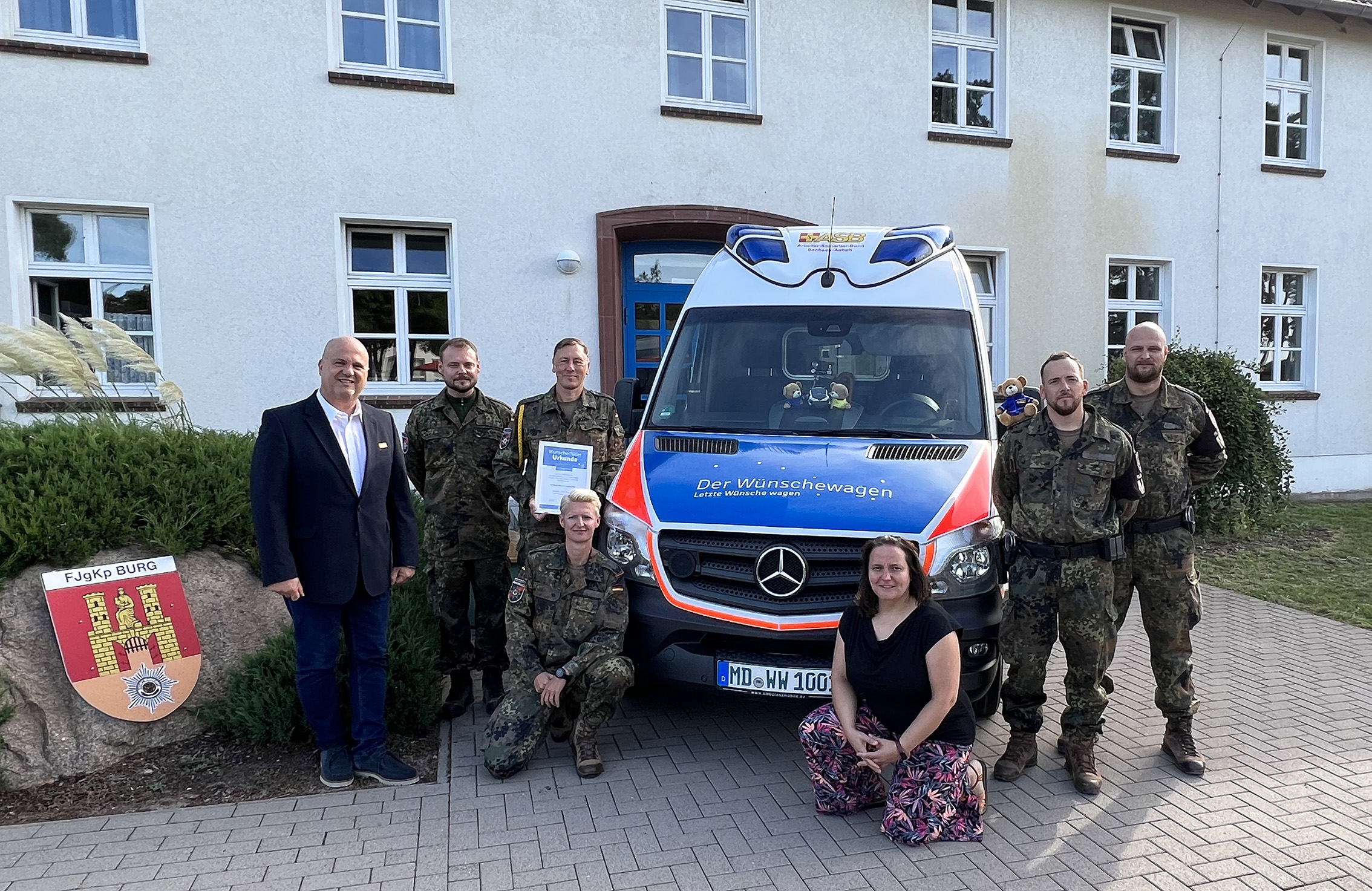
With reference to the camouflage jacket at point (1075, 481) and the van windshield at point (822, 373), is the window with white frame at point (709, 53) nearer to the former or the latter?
the van windshield at point (822, 373)

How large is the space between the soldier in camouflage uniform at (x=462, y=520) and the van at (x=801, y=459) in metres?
0.82

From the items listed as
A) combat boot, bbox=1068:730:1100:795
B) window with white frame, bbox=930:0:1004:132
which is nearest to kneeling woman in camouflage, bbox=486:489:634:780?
combat boot, bbox=1068:730:1100:795

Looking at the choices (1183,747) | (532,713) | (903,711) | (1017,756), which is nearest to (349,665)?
(532,713)

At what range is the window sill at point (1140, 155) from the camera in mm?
11320

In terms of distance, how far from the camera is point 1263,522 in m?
9.70

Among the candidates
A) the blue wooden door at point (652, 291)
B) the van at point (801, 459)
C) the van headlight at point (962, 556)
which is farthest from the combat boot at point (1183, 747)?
the blue wooden door at point (652, 291)

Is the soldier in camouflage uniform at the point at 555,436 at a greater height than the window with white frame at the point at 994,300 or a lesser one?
lesser

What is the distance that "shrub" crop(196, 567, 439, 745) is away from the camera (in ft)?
13.6

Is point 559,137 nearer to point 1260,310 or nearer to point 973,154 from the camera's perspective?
point 973,154

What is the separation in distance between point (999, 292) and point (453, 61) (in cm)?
676

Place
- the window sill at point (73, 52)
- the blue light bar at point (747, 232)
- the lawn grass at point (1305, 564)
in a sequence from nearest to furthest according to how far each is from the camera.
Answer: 1. the blue light bar at point (747, 232)
2. the lawn grass at point (1305, 564)
3. the window sill at point (73, 52)

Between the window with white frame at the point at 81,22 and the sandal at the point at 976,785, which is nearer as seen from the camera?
the sandal at the point at 976,785

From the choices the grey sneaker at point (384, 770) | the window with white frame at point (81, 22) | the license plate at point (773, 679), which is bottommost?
the grey sneaker at point (384, 770)

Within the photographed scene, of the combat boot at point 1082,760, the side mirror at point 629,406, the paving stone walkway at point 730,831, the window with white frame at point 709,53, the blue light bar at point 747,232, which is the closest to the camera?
the paving stone walkway at point 730,831
